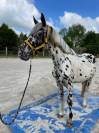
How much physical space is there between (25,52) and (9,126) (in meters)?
1.56

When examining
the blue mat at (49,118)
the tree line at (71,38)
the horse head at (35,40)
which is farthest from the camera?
the tree line at (71,38)

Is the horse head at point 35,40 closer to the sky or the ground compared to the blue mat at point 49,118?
closer to the sky

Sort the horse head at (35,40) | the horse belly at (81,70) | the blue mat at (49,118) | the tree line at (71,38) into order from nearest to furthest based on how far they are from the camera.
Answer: the horse head at (35,40) → the blue mat at (49,118) → the horse belly at (81,70) → the tree line at (71,38)

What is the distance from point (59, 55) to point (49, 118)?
1.48 metres

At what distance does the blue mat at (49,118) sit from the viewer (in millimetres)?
5859

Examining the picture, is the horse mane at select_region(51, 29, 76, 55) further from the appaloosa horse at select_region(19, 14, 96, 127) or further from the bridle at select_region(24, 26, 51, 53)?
the bridle at select_region(24, 26, 51, 53)

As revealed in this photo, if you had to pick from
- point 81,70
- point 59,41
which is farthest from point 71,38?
point 59,41

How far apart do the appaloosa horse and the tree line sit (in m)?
19.9

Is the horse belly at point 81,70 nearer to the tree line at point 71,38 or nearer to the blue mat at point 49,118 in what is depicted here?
the blue mat at point 49,118

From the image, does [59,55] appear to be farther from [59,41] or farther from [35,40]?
[35,40]

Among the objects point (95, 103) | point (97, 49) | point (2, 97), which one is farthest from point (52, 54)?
point (97, 49)

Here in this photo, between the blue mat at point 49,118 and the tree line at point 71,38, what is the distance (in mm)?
19050

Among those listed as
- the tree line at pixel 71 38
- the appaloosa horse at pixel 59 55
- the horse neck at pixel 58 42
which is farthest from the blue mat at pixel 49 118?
the tree line at pixel 71 38

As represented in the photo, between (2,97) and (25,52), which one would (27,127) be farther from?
(2,97)
